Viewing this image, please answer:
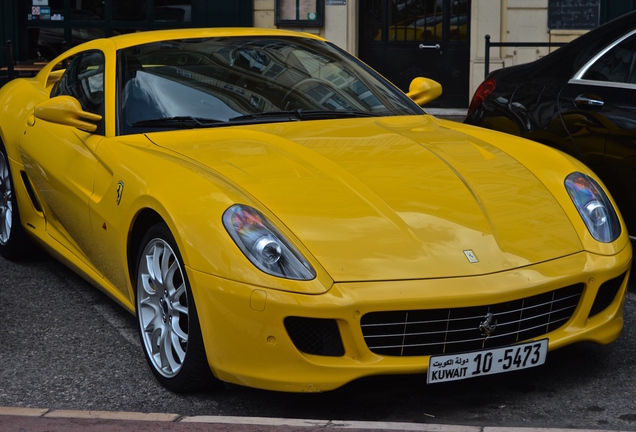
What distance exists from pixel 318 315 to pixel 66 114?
202 cm

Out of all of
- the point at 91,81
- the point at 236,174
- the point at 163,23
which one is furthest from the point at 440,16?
the point at 236,174

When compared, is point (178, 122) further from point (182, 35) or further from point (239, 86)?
point (182, 35)

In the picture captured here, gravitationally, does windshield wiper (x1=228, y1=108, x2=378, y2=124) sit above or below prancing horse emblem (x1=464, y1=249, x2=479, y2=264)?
above

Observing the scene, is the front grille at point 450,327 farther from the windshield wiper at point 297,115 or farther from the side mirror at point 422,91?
the side mirror at point 422,91

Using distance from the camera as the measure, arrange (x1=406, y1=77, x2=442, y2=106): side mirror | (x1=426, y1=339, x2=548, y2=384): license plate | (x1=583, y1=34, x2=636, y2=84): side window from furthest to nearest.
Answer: (x1=406, y1=77, x2=442, y2=106): side mirror → (x1=583, y1=34, x2=636, y2=84): side window → (x1=426, y1=339, x2=548, y2=384): license plate

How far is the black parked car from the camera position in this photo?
554 centimetres

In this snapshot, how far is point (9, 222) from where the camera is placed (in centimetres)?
643

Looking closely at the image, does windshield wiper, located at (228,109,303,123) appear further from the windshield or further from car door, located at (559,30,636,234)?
car door, located at (559,30,636,234)

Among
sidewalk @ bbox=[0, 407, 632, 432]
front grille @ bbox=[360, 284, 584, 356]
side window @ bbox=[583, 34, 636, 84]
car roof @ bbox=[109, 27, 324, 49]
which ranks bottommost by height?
sidewalk @ bbox=[0, 407, 632, 432]

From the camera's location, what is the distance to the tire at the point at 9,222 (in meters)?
6.31

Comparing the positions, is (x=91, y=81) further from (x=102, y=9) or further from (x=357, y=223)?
(x=102, y=9)

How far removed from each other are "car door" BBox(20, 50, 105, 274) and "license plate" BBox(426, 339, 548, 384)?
1.90m

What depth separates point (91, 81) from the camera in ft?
18.2

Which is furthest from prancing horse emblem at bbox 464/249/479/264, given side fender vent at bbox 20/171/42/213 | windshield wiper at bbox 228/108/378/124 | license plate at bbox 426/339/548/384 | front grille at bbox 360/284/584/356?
side fender vent at bbox 20/171/42/213
